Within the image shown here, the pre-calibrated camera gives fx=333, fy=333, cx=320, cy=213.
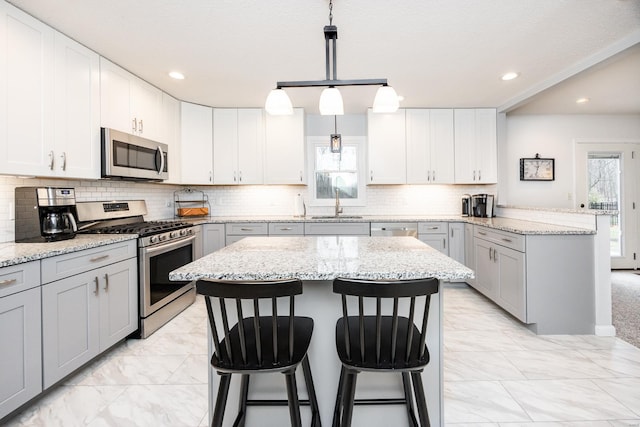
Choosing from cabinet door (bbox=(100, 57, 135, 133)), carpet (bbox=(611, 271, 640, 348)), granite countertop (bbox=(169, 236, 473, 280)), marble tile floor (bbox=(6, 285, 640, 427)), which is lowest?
marble tile floor (bbox=(6, 285, 640, 427))

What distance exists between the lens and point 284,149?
4.38 metres

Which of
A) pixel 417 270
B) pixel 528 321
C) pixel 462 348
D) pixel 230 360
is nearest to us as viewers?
pixel 230 360

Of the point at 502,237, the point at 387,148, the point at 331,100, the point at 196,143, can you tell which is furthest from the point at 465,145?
the point at 196,143

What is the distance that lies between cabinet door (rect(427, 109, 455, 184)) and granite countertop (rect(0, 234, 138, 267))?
11.8 ft

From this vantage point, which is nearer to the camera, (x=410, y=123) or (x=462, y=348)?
(x=462, y=348)

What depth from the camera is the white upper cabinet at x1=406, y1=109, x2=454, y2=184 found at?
4.39m

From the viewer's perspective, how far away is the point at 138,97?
3.25m

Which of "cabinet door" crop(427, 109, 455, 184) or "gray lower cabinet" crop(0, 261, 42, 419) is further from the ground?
"cabinet door" crop(427, 109, 455, 184)

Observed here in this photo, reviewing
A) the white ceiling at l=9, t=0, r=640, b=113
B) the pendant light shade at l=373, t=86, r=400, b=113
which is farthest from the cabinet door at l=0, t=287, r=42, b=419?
the pendant light shade at l=373, t=86, r=400, b=113

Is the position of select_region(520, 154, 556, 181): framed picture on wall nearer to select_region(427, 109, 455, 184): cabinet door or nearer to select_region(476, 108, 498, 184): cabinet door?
select_region(476, 108, 498, 184): cabinet door

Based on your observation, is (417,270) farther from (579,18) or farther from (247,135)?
(247,135)

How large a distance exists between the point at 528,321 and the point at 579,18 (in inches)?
90.2

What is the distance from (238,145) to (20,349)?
312 cm

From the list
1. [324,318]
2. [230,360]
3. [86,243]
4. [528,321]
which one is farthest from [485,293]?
[86,243]
